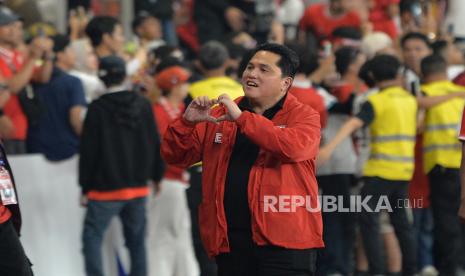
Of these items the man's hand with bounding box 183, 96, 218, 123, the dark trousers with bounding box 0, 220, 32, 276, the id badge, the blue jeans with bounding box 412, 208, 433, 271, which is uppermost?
the man's hand with bounding box 183, 96, 218, 123

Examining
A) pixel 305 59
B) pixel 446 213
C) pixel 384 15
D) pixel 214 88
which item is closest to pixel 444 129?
pixel 446 213

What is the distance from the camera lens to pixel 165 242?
34.8 ft

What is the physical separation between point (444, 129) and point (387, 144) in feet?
2.25

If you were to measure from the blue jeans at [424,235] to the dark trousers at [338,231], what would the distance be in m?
0.83

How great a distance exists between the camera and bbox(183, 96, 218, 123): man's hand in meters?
6.14

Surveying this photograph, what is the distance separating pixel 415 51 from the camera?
1152 cm

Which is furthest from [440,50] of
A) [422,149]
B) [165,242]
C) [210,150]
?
[210,150]

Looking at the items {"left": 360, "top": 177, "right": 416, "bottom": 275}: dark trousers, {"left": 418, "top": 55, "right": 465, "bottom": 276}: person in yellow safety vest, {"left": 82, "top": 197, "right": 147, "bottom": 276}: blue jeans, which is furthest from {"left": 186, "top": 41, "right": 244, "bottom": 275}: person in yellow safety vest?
{"left": 418, "top": 55, "right": 465, "bottom": 276}: person in yellow safety vest

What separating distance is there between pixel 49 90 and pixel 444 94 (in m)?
3.63

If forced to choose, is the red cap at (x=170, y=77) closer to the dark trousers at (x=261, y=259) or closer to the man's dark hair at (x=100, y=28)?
the man's dark hair at (x=100, y=28)

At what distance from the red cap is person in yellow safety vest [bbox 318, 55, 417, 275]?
148 cm

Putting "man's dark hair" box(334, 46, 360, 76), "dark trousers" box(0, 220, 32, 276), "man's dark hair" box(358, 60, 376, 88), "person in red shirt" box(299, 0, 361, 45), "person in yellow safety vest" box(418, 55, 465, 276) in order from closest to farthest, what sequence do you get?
"dark trousers" box(0, 220, 32, 276), "man's dark hair" box(358, 60, 376, 88), "person in yellow safety vest" box(418, 55, 465, 276), "man's dark hair" box(334, 46, 360, 76), "person in red shirt" box(299, 0, 361, 45)

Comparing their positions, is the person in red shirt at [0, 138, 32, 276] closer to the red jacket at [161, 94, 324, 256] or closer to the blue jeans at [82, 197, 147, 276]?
the red jacket at [161, 94, 324, 256]

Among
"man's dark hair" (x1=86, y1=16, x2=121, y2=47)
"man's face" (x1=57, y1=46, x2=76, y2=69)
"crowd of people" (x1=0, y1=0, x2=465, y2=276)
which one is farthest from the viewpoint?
"man's dark hair" (x1=86, y1=16, x2=121, y2=47)
